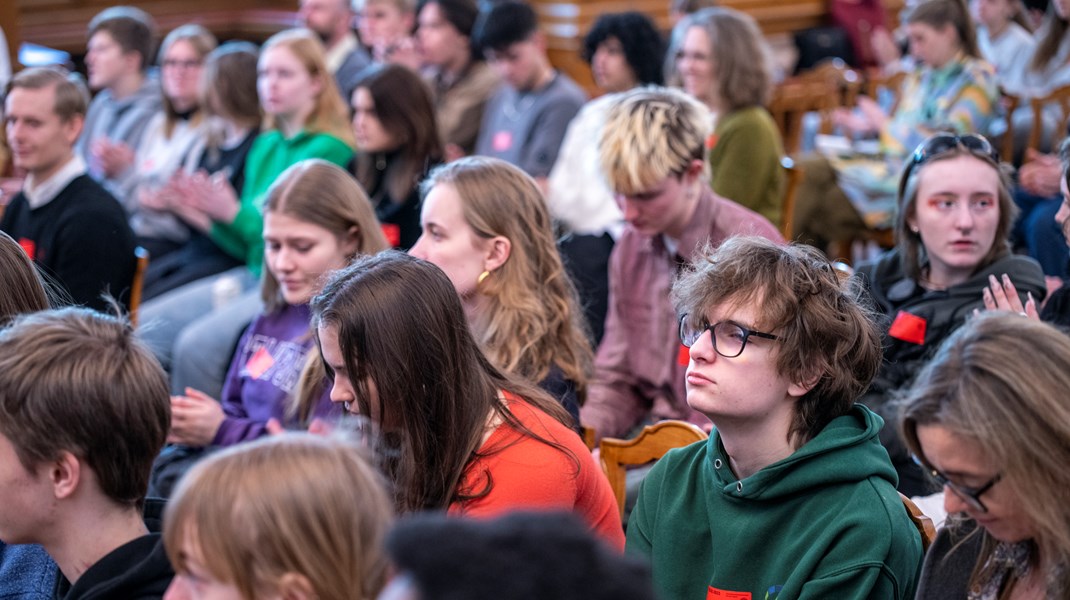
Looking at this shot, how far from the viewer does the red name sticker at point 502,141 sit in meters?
4.75

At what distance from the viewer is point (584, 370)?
264 cm

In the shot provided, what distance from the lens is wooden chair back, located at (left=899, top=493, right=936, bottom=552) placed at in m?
1.80

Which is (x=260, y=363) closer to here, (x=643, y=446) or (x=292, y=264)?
(x=292, y=264)

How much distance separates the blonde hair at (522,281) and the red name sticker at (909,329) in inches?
27.3

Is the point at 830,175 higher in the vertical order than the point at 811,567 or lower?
lower

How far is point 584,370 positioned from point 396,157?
1.62 m

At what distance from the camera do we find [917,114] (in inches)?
188

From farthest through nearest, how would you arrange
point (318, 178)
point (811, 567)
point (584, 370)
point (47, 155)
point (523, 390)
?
point (47, 155) → point (318, 178) → point (584, 370) → point (523, 390) → point (811, 567)

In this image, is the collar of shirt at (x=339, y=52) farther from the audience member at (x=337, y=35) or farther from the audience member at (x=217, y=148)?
the audience member at (x=217, y=148)

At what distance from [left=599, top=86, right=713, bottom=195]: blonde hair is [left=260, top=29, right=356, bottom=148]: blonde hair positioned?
179 cm

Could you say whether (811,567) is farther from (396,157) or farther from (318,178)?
(396,157)

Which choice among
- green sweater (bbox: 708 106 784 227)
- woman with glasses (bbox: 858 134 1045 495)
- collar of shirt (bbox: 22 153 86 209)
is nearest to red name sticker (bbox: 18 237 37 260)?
collar of shirt (bbox: 22 153 86 209)

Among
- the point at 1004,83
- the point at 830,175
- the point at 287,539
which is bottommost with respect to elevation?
the point at 830,175

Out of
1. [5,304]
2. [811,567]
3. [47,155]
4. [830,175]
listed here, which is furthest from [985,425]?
[830,175]
